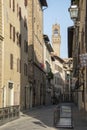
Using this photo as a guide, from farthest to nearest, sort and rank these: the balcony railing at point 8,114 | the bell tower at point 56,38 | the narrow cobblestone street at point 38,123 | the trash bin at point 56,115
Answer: the bell tower at point 56,38, the balcony railing at point 8,114, the narrow cobblestone street at point 38,123, the trash bin at point 56,115

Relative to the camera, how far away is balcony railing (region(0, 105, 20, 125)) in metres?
28.0

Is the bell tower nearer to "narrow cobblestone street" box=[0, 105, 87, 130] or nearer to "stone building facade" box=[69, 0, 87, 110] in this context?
"stone building facade" box=[69, 0, 87, 110]

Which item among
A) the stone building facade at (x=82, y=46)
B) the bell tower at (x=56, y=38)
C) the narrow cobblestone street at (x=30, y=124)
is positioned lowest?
the narrow cobblestone street at (x=30, y=124)

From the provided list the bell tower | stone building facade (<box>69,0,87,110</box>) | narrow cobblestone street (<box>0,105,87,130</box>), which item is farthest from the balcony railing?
the bell tower

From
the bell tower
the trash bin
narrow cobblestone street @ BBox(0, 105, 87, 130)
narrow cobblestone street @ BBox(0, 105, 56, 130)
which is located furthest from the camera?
the bell tower

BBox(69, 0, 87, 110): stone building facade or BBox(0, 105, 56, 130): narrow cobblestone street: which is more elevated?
BBox(69, 0, 87, 110): stone building facade

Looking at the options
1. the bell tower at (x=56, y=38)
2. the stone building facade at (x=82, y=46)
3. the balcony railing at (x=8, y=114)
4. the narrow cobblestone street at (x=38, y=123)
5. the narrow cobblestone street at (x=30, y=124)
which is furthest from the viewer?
the bell tower at (x=56, y=38)

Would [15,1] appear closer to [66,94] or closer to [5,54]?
[5,54]

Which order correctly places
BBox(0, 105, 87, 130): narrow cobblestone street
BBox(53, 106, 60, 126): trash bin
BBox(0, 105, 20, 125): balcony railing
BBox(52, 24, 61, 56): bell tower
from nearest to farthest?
BBox(53, 106, 60, 126): trash bin → BBox(0, 105, 87, 130): narrow cobblestone street → BBox(0, 105, 20, 125): balcony railing → BBox(52, 24, 61, 56): bell tower

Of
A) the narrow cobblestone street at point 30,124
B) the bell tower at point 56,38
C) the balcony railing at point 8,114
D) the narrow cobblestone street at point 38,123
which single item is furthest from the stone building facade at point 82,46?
the bell tower at point 56,38

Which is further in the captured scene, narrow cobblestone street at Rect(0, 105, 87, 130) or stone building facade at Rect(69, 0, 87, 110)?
stone building facade at Rect(69, 0, 87, 110)

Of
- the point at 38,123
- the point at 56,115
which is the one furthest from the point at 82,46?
the point at 56,115

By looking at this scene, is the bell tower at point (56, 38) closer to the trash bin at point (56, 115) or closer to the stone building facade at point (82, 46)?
the stone building facade at point (82, 46)

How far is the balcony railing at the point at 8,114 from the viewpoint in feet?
91.7
